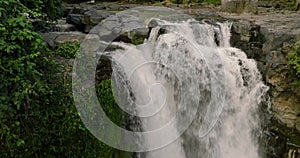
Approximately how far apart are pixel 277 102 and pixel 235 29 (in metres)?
1.36

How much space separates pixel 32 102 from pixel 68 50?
1254mm

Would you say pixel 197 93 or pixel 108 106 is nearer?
pixel 108 106

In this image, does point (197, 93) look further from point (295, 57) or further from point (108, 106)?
point (108, 106)

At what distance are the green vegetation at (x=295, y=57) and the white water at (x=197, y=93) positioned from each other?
1.68 ft

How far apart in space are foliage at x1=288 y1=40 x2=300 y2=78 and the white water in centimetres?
51

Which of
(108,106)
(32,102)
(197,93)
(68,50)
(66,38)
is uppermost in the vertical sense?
(66,38)

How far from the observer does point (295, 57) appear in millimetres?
4559

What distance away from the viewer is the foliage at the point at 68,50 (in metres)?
4.21

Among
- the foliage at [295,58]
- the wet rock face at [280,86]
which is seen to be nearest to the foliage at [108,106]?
the wet rock face at [280,86]

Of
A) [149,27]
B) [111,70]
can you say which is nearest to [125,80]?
Answer: [111,70]

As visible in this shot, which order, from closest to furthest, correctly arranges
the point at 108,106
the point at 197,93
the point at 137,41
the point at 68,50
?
1. the point at 108,106
2. the point at 68,50
3. the point at 197,93
4. the point at 137,41

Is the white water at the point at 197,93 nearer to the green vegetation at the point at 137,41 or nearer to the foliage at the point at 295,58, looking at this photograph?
the green vegetation at the point at 137,41

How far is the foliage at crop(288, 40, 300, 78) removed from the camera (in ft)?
14.8

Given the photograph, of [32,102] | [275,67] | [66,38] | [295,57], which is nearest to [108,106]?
[32,102]
